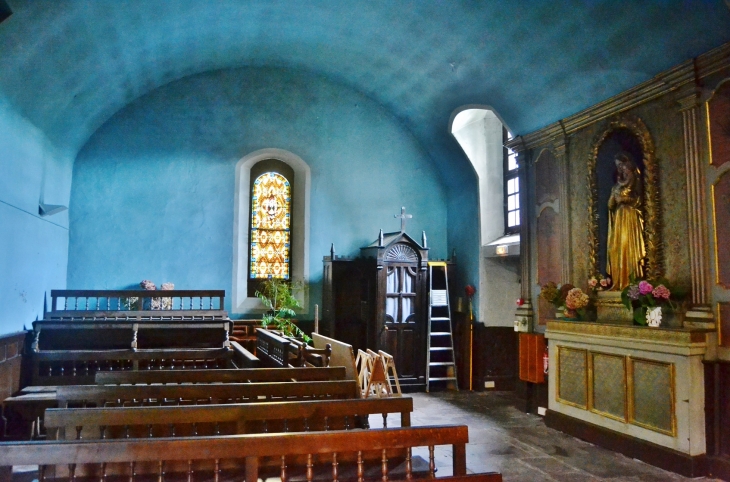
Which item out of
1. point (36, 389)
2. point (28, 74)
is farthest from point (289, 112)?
point (36, 389)

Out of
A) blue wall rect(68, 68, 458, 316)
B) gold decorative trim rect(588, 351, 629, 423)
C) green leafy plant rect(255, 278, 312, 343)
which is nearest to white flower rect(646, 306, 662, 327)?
gold decorative trim rect(588, 351, 629, 423)

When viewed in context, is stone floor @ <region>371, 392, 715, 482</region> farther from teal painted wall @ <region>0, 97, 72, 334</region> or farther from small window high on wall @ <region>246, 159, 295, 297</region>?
teal painted wall @ <region>0, 97, 72, 334</region>

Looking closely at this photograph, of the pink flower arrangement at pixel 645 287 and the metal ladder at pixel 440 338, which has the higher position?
the pink flower arrangement at pixel 645 287

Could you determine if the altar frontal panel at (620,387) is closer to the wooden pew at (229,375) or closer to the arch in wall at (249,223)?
the wooden pew at (229,375)

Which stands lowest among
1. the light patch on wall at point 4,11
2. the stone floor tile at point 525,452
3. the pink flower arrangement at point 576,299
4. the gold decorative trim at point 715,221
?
the stone floor tile at point 525,452

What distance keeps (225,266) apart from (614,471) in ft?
19.9

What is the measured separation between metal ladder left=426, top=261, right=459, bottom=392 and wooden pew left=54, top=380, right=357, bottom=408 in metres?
5.15

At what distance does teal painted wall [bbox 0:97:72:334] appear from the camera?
5.86 metres

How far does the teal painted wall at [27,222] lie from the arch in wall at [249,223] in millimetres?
2404

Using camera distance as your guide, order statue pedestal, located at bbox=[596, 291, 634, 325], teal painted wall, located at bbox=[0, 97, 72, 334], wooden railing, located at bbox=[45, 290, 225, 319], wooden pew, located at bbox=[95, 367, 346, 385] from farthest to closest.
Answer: wooden railing, located at bbox=[45, 290, 225, 319]
teal painted wall, located at bbox=[0, 97, 72, 334]
statue pedestal, located at bbox=[596, 291, 634, 325]
wooden pew, located at bbox=[95, 367, 346, 385]

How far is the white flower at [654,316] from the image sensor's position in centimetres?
496

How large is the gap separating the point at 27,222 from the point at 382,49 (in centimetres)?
498

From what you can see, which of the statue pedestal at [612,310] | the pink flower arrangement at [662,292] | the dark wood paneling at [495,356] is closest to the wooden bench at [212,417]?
the pink flower arrangement at [662,292]

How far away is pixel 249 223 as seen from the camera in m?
9.30
